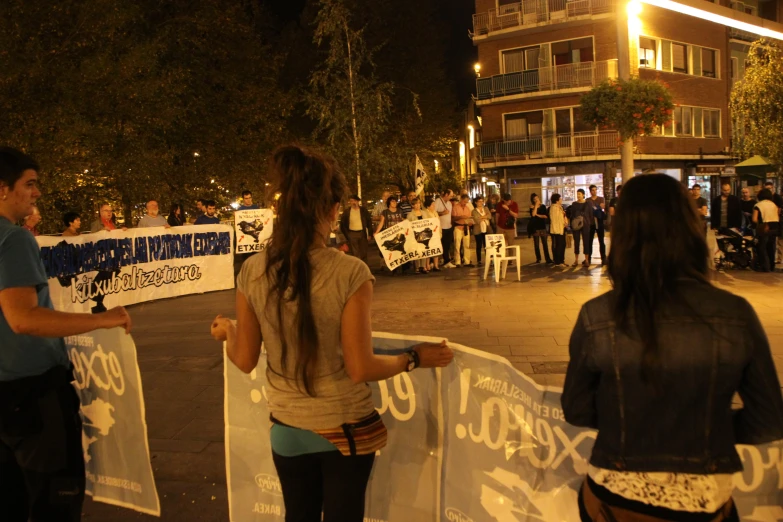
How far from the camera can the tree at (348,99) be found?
19.5 m

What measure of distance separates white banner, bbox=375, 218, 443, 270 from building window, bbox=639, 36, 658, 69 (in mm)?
25343

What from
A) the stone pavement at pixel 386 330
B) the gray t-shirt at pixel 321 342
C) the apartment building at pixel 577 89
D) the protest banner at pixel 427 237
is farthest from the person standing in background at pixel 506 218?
the apartment building at pixel 577 89

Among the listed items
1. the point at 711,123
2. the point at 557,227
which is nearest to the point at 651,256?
the point at 557,227

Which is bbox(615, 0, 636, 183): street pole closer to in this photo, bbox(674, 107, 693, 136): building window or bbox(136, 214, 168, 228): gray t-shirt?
bbox(136, 214, 168, 228): gray t-shirt

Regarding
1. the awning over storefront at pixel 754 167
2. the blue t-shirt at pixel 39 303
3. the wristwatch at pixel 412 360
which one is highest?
the awning over storefront at pixel 754 167

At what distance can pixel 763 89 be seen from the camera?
82.2 feet

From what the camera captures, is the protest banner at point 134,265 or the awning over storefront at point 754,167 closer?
the protest banner at point 134,265

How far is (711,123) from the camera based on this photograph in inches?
1470

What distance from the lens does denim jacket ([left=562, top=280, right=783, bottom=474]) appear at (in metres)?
1.71

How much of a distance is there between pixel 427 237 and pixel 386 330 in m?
5.85

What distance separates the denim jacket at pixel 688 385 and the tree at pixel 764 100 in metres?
27.4

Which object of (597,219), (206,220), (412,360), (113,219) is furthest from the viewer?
(597,219)

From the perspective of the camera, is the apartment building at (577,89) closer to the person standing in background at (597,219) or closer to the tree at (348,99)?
the tree at (348,99)

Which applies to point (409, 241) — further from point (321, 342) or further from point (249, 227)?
point (321, 342)
